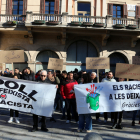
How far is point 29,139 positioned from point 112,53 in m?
11.5

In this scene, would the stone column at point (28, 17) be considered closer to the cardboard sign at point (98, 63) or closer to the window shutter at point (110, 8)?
the window shutter at point (110, 8)

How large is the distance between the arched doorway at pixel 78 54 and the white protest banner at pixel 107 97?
8853mm

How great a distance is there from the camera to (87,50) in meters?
14.7

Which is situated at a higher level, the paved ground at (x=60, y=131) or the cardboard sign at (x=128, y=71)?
the cardboard sign at (x=128, y=71)

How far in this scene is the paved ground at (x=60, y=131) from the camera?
4930 mm

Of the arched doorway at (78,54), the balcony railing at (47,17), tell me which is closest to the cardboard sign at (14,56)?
the balcony railing at (47,17)

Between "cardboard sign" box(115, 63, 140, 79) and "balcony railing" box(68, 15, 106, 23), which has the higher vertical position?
"balcony railing" box(68, 15, 106, 23)

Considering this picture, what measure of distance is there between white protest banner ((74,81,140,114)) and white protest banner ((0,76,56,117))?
85 cm

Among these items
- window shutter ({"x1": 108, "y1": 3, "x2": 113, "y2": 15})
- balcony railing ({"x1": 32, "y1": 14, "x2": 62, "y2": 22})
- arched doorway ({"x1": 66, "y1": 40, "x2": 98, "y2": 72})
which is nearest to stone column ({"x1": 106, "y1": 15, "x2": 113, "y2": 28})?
window shutter ({"x1": 108, "y1": 3, "x2": 113, "y2": 15})

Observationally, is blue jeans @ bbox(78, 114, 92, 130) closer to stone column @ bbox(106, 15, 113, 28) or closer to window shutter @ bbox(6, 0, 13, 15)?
stone column @ bbox(106, 15, 113, 28)

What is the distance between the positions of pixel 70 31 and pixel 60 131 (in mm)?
9206

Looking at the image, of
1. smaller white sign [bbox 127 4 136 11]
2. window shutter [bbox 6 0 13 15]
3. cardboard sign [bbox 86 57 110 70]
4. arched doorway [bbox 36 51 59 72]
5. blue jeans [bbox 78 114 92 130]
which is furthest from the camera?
smaller white sign [bbox 127 4 136 11]

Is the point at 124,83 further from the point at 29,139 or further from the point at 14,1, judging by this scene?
the point at 14,1

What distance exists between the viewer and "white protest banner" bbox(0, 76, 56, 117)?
5348mm
